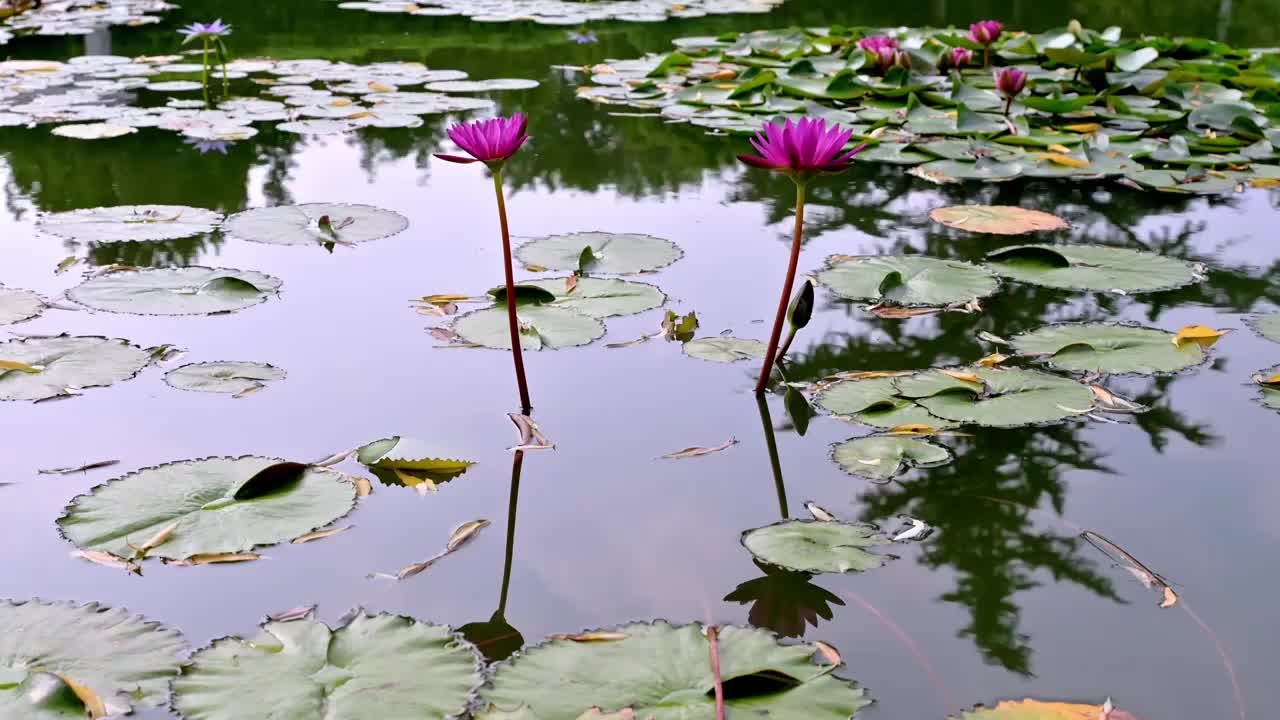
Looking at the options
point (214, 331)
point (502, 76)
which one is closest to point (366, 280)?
point (214, 331)

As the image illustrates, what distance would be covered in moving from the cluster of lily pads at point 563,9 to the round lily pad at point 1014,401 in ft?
19.9

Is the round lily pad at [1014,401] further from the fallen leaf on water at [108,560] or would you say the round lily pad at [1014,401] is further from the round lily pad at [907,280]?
the fallen leaf on water at [108,560]

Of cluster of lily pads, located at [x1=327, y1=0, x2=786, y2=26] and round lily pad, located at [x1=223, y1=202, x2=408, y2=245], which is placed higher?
cluster of lily pads, located at [x1=327, y1=0, x2=786, y2=26]

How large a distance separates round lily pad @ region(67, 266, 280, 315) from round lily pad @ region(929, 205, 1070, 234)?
1811mm

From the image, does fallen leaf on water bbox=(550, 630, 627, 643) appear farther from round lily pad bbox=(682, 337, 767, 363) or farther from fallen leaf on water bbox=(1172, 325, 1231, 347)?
fallen leaf on water bbox=(1172, 325, 1231, 347)

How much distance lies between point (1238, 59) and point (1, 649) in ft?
19.5

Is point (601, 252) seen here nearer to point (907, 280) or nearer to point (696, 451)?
point (907, 280)

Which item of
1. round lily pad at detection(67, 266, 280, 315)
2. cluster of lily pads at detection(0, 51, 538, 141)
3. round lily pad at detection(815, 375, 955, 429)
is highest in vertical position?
cluster of lily pads at detection(0, 51, 538, 141)

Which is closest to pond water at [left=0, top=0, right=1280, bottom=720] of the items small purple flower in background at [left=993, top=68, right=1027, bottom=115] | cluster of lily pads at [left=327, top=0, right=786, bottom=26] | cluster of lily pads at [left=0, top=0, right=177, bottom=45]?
small purple flower in background at [left=993, top=68, right=1027, bottom=115]

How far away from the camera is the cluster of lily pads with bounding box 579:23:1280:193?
367cm

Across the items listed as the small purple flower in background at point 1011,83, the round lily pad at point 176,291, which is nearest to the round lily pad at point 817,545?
the round lily pad at point 176,291

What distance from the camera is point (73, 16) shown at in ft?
24.2

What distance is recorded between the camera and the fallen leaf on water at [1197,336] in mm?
2152

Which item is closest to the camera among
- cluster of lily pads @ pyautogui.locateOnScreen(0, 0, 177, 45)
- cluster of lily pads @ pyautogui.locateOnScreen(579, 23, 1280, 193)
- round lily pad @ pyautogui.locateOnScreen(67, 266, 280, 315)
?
round lily pad @ pyautogui.locateOnScreen(67, 266, 280, 315)
